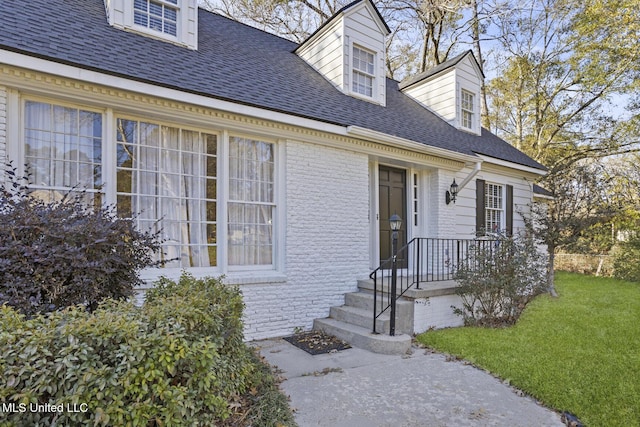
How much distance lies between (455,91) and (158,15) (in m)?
7.13

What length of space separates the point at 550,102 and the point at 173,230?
18.2m

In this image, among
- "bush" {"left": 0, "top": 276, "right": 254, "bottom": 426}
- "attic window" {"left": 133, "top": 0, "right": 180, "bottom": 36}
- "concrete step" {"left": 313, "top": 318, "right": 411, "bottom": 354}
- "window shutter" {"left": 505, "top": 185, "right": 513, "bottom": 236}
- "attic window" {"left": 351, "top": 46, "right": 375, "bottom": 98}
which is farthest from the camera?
"window shutter" {"left": 505, "top": 185, "right": 513, "bottom": 236}

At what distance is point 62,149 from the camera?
13.4 ft

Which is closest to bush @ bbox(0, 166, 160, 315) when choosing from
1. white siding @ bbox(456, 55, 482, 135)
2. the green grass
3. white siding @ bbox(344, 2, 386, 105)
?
the green grass

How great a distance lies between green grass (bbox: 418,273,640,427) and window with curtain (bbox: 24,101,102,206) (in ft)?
16.0

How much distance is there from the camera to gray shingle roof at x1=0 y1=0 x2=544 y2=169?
4.10 metres

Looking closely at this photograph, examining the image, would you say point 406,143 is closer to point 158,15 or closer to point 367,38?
point 367,38

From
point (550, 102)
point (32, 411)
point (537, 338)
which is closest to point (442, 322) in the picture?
point (537, 338)

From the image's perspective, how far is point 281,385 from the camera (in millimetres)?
3564

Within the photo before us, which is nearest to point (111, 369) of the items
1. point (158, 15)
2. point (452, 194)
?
point (158, 15)

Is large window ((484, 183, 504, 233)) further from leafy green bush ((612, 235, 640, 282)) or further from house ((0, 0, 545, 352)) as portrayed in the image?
leafy green bush ((612, 235, 640, 282))

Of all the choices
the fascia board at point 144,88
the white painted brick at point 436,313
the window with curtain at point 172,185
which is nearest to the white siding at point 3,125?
the fascia board at point 144,88

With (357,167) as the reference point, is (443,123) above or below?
above

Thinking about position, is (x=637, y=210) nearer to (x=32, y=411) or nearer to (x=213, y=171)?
(x=213, y=171)
